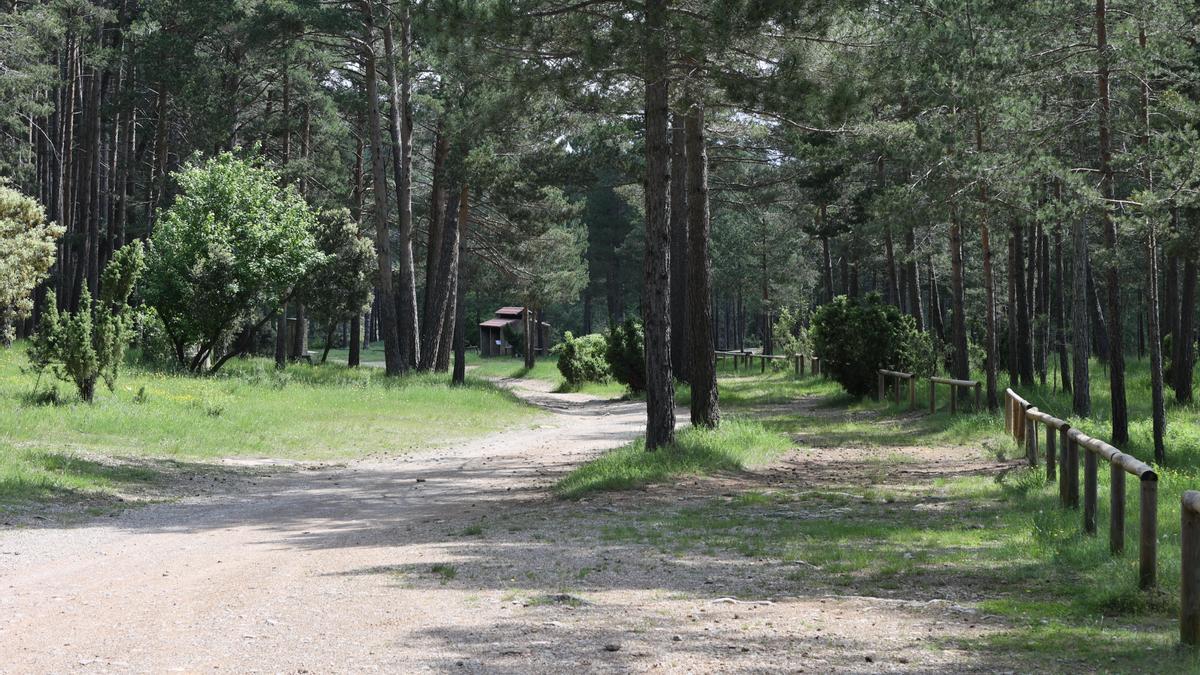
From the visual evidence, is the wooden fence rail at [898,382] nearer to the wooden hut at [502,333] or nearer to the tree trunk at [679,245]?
the tree trunk at [679,245]

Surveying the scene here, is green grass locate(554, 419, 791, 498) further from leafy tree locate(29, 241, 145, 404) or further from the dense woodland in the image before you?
leafy tree locate(29, 241, 145, 404)

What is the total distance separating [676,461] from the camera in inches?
554

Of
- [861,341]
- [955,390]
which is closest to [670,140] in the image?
[861,341]

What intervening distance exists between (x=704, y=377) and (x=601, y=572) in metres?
10.4

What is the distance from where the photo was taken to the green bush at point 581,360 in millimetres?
41281

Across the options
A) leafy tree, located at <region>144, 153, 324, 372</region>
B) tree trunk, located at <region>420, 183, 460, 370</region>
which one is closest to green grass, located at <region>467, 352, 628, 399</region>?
tree trunk, located at <region>420, 183, 460, 370</region>

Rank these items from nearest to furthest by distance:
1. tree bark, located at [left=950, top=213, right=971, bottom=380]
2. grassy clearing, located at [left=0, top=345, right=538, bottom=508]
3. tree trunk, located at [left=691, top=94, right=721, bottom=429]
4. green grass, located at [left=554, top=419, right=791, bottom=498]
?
green grass, located at [left=554, top=419, right=791, bottom=498], grassy clearing, located at [left=0, top=345, right=538, bottom=508], tree trunk, located at [left=691, top=94, right=721, bottom=429], tree bark, located at [left=950, top=213, right=971, bottom=380]

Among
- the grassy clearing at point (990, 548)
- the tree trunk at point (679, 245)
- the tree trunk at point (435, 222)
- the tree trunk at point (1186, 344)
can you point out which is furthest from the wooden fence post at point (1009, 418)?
the tree trunk at point (435, 222)

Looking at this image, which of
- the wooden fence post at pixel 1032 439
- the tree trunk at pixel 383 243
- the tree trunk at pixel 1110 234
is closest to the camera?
the wooden fence post at pixel 1032 439

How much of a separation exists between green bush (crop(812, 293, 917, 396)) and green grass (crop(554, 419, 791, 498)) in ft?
35.5

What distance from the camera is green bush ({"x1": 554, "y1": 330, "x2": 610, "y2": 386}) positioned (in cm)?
4128

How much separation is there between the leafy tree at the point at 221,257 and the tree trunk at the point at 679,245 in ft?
32.1

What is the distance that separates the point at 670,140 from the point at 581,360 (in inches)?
715

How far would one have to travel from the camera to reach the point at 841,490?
43.9 feet
